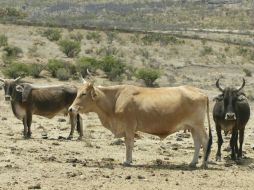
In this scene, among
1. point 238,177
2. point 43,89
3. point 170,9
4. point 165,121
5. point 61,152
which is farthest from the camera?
point 170,9

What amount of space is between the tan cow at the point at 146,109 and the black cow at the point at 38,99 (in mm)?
4864

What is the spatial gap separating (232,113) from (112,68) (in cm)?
2314

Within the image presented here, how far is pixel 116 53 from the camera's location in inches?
1964

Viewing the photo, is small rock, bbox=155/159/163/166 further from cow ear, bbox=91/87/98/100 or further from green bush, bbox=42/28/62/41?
green bush, bbox=42/28/62/41

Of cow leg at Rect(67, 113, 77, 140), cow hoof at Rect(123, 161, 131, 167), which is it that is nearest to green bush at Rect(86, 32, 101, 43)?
cow leg at Rect(67, 113, 77, 140)

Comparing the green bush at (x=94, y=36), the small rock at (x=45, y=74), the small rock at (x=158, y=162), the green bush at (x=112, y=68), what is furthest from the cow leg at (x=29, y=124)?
the green bush at (x=94, y=36)

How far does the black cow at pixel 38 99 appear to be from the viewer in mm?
19156

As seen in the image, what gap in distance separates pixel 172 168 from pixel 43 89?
7.19 meters

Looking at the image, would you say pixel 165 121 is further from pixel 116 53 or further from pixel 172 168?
pixel 116 53

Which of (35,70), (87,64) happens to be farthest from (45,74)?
(87,64)

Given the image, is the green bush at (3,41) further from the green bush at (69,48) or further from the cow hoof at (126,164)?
the cow hoof at (126,164)

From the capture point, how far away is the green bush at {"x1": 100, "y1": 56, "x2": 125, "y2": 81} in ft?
120

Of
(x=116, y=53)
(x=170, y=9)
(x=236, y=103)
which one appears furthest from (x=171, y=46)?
(x=170, y=9)

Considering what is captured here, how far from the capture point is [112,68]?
1483 inches
